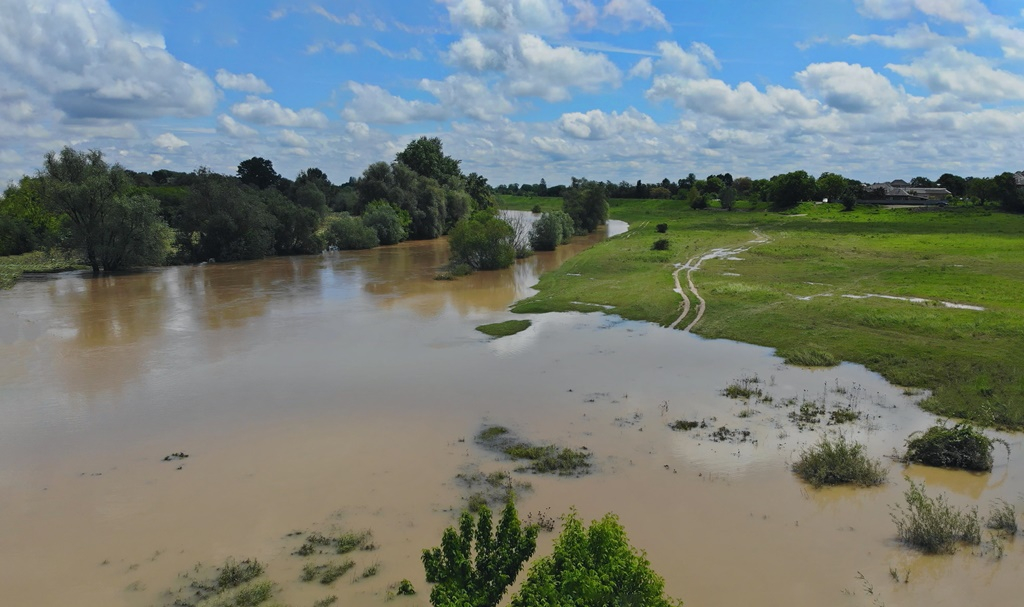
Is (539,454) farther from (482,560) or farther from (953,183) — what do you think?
(953,183)

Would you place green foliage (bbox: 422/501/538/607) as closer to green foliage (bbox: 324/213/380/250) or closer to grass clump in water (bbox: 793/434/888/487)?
grass clump in water (bbox: 793/434/888/487)

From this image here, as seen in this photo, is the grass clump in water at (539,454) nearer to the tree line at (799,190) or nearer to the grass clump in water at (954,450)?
the grass clump in water at (954,450)

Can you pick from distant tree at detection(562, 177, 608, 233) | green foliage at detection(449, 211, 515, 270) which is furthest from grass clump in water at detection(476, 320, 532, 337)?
distant tree at detection(562, 177, 608, 233)

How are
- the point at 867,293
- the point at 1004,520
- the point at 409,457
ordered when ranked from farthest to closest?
the point at 867,293
the point at 409,457
the point at 1004,520

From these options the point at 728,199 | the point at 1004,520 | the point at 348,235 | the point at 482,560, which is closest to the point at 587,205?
the point at 348,235

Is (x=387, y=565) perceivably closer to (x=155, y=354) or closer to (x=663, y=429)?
(x=663, y=429)

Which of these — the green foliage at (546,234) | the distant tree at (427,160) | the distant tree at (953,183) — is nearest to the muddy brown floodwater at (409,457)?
the green foliage at (546,234)
